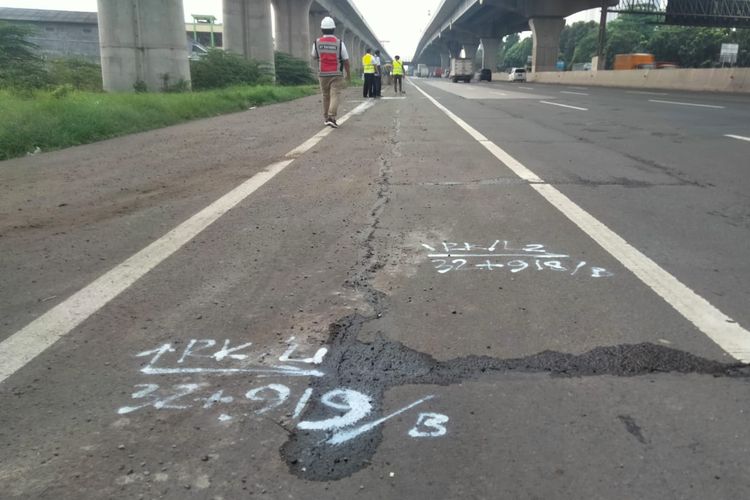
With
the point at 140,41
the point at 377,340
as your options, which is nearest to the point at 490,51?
the point at 140,41

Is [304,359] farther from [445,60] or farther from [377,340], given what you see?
[445,60]

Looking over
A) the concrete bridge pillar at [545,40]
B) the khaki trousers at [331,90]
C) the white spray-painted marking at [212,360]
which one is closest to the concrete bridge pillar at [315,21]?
the concrete bridge pillar at [545,40]

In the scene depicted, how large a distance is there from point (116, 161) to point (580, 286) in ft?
24.3

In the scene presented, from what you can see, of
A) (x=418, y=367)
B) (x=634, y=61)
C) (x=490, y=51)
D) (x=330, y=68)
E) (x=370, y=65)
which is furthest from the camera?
(x=490, y=51)

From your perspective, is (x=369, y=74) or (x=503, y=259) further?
(x=369, y=74)

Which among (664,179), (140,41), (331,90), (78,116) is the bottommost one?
(664,179)

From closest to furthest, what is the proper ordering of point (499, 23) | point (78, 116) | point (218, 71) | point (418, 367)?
point (418, 367)
point (78, 116)
point (218, 71)
point (499, 23)

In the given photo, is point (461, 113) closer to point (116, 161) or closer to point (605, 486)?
point (116, 161)

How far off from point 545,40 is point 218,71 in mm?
47117

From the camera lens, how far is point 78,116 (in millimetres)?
11922

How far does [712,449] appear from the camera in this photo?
2.37 meters

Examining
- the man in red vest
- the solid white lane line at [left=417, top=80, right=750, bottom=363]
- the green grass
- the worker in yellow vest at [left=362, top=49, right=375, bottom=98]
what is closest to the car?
the worker in yellow vest at [left=362, top=49, right=375, bottom=98]

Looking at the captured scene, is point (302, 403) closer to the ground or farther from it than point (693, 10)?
closer to the ground

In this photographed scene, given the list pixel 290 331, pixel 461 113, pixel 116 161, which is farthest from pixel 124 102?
pixel 290 331
